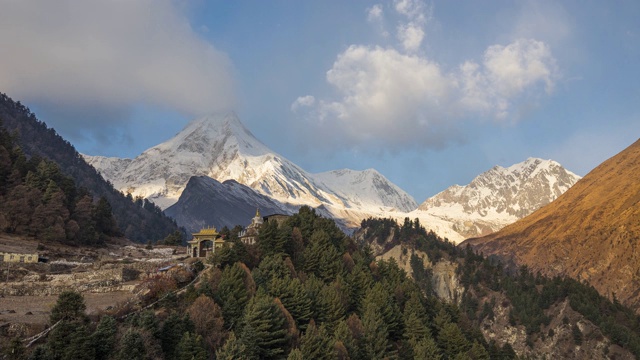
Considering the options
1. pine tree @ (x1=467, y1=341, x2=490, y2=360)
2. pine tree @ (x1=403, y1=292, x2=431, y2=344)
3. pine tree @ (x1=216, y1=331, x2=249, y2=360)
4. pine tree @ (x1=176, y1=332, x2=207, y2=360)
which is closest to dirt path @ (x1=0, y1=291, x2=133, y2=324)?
pine tree @ (x1=176, y1=332, x2=207, y2=360)

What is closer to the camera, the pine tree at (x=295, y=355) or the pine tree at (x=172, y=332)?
the pine tree at (x=172, y=332)

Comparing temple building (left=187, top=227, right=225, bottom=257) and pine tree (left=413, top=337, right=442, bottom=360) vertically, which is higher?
temple building (left=187, top=227, right=225, bottom=257)

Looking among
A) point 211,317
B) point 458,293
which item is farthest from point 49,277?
point 458,293

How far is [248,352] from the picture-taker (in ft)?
180

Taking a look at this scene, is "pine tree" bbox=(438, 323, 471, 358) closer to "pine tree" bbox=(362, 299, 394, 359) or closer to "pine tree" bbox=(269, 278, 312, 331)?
"pine tree" bbox=(362, 299, 394, 359)

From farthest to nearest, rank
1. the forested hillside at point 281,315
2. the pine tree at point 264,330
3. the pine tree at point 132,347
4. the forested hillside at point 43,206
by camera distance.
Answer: the forested hillside at point 43,206
the pine tree at point 264,330
the forested hillside at point 281,315
the pine tree at point 132,347

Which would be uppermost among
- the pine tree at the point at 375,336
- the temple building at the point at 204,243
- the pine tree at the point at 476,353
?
the temple building at the point at 204,243

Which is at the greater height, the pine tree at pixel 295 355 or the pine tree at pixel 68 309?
the pine tree at pixel 68 309

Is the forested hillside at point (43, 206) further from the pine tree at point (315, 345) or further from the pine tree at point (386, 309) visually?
the pine tree at point (315, 345)

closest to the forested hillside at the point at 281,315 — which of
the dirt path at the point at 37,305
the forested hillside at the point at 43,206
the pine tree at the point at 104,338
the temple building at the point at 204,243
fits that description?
the pine tree at the point at 104,338

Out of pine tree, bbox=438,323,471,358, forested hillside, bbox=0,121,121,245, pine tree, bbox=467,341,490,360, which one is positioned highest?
forested hillside, bbox=0,121,121,245

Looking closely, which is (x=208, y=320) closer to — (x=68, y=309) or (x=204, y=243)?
(x=68, y=309)

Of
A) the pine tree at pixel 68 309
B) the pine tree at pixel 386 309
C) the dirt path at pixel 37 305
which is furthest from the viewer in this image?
the pine tree at pixel 386 309

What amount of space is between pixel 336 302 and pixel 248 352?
21003 mm
